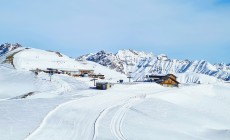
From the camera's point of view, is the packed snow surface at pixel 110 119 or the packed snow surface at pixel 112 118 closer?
the packed snow surface at pixel 110 119

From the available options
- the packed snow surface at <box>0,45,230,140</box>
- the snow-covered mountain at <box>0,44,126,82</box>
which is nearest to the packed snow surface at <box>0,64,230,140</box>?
the packed snow surface at <box>0,45,230,140</box>

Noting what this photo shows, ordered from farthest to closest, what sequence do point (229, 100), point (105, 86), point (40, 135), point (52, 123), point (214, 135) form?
point (229, 100) < point (105, 86) < point (214, 135) < point (52, 123) < point (40, 135)

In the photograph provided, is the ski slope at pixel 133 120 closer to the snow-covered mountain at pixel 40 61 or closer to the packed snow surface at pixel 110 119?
the packed snow surface at pixel 110 119

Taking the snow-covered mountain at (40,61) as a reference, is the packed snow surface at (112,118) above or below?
below

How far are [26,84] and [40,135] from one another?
7501cm

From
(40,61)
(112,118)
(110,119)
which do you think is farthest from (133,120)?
(40,61)

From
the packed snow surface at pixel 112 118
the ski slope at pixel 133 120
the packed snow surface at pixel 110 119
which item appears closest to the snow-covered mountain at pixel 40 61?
the packed snow surface at pixel 112 118

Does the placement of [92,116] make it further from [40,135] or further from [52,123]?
[40,135]

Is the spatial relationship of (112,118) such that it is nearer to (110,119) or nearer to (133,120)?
(110,119)

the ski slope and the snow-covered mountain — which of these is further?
the snow-covered mountain

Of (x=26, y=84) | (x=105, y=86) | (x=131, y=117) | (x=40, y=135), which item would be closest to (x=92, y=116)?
(x=131, y=117)

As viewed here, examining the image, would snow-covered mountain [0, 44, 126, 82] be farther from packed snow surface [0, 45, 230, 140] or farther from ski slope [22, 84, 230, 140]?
ski slope [22, 84, 230, 140]

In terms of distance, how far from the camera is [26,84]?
348ft

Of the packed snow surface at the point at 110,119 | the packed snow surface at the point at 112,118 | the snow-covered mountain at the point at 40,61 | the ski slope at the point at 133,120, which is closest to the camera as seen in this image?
the packed snow surface at the point at 110,119
